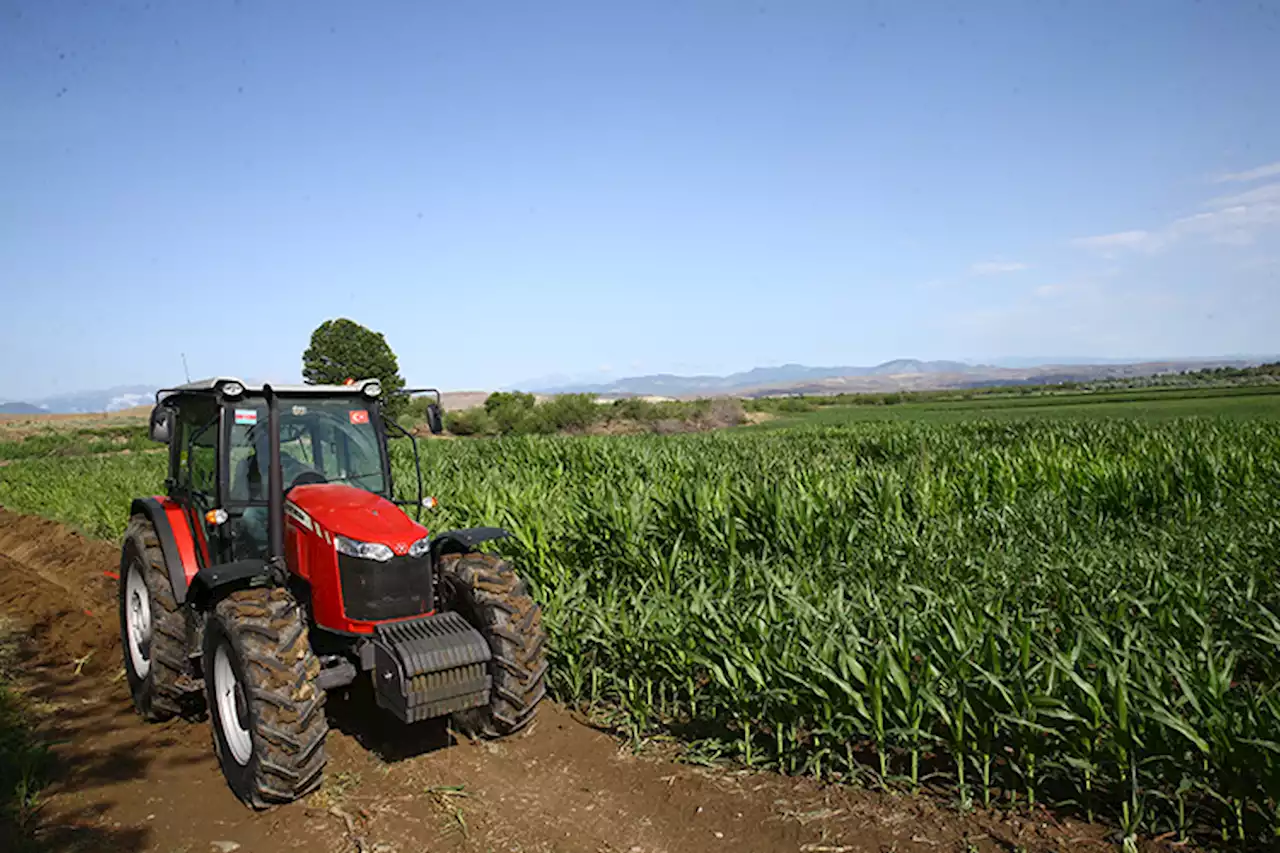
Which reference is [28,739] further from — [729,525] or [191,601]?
[729,525]

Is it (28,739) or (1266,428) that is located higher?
(1266,428)

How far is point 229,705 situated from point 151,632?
1261mm

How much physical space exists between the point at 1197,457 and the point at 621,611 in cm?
817

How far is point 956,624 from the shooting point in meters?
4.23

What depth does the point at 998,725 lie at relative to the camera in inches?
148

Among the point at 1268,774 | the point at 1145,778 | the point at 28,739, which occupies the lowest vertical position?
the point at 28,739

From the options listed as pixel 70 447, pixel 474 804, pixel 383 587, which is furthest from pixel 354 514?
pixel 70 447

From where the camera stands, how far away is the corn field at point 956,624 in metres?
3.45

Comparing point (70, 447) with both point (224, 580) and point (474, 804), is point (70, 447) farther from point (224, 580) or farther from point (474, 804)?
point (474, 804)

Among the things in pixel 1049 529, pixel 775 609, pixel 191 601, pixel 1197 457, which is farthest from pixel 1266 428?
pixel 191 601

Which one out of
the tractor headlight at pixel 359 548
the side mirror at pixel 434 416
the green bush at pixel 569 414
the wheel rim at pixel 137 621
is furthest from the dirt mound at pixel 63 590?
the green bush at pixel 569 414

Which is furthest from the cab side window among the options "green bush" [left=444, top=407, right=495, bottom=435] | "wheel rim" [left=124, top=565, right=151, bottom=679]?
"green bush" [left=444, top=407, right=495, bottom=435]

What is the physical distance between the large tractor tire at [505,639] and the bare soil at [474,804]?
10.4 inches

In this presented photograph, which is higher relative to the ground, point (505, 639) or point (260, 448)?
point (260, 448)
